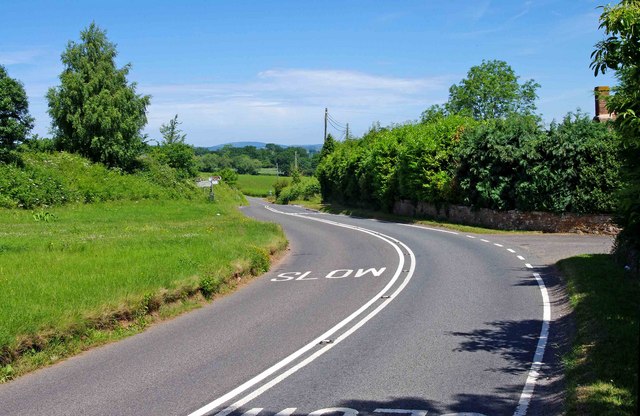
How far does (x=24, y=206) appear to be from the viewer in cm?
3559

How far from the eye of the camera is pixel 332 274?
720 inches

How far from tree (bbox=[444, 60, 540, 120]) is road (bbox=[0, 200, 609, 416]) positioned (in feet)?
183

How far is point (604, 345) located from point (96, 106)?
150 feet

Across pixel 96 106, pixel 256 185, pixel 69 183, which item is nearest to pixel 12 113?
pixel 69 183

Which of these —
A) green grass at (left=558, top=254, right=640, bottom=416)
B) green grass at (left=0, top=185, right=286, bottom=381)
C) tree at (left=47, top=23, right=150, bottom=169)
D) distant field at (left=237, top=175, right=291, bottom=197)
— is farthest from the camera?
distant field at (left=237, top=175, right=291, bottom=197)

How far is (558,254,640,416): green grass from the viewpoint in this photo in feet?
21.5

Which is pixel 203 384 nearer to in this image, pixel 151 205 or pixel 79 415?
pixel 79 415

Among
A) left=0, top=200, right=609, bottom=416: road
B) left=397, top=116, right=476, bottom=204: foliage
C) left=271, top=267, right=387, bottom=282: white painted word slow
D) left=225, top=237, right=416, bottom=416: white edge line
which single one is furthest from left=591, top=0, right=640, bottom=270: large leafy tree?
left=397, top=116, right=476, bottom=204: foliage

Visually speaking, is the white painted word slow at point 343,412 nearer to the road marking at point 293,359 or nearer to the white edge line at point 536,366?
the road marking at point 293,359

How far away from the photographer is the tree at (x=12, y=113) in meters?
38.2

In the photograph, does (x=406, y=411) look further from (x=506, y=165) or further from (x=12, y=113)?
(x=12, y=113)

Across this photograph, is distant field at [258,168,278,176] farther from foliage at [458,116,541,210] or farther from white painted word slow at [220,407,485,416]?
white painted word slow at [220,407,485,416]

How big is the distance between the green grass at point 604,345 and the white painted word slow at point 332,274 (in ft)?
18.3

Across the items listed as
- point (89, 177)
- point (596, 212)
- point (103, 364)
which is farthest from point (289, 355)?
A: point (89, 177)
